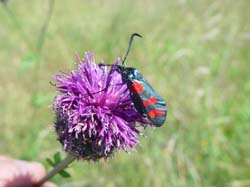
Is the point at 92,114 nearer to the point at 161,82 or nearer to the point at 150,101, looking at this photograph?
the point at 150,101

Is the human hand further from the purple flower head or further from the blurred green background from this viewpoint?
the blurred green background

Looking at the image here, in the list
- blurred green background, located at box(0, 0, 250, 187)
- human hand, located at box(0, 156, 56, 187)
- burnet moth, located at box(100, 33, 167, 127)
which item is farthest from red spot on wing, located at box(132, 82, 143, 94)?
blurred green background, located at box(0, 0, 250, 187)

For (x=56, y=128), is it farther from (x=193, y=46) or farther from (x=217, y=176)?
(x=193, y=46)

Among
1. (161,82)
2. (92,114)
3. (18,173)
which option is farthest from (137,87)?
(161,82)

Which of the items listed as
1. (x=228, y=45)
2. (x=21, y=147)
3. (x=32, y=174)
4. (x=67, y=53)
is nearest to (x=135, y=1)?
(x=67, y=53)

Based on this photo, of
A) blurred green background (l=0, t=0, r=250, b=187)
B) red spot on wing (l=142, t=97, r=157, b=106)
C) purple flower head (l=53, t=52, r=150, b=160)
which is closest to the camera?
red spot on wing (l=142, t=97, r=157, b=106)

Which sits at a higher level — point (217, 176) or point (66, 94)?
point (66, 94)
